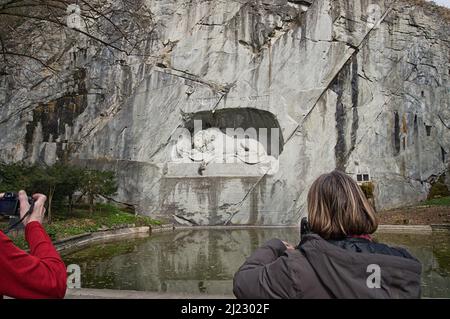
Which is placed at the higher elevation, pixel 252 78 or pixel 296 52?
pixel 296 52

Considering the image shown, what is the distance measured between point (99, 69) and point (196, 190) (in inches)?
310

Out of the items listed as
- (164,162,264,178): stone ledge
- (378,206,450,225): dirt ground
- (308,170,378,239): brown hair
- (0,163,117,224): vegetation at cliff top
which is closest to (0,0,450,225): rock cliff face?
(164,162,264,178): stone ledge

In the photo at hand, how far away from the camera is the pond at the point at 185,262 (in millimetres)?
6115

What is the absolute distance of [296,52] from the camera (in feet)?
61.2

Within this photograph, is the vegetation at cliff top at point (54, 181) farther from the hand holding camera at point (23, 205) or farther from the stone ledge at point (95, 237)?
the hand holding camera at point (23, 205)

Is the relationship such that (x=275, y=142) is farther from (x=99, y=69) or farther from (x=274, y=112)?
(x=99, y=69)

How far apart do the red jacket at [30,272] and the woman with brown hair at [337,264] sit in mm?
749

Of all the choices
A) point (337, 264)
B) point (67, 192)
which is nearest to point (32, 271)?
point (337, 264)

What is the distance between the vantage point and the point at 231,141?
63.5 ft

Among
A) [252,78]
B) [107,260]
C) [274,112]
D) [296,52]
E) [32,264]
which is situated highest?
[296,52]

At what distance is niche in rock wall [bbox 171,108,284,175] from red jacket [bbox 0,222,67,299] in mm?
16461

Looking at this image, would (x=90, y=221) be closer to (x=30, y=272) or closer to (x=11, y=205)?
(x=11, y=205)
